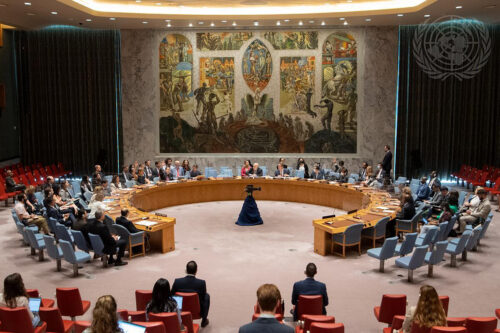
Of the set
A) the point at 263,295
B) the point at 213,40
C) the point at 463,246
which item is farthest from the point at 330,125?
the point at 263,295

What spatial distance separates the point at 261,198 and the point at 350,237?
688 centimetres

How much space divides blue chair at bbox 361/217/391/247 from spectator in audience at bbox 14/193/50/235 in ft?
23.8

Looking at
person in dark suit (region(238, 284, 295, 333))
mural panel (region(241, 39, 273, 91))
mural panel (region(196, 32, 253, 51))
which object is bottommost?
person in dark suit (region(238, 284, 295, 333))

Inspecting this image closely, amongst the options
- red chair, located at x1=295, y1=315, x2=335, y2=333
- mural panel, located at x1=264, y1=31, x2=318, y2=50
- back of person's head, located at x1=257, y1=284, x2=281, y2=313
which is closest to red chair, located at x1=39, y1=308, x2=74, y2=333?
A: red chair, located at x1=295, y1=315, x2=335, y2=333

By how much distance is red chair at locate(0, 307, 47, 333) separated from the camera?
18.6 feet

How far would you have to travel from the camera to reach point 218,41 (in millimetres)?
19766

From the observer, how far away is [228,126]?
2028 cm

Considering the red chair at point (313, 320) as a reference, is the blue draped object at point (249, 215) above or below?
below

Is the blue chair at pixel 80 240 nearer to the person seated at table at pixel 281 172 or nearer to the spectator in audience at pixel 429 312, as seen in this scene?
the spectator in audience at pixel 429 312

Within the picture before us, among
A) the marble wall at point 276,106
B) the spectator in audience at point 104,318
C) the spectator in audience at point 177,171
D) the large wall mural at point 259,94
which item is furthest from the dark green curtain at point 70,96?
the spectator in audience at point 104,318

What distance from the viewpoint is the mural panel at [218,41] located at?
19734mm

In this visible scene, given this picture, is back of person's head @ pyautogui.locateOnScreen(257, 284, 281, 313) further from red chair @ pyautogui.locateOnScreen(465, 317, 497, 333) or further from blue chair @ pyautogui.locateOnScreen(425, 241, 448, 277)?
blue chair @ pyautogui.locateOnScreen(425, 241, 448, 277)

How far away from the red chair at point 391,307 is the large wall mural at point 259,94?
45.0 ft

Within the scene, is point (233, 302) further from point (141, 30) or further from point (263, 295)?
point (141, 30)
